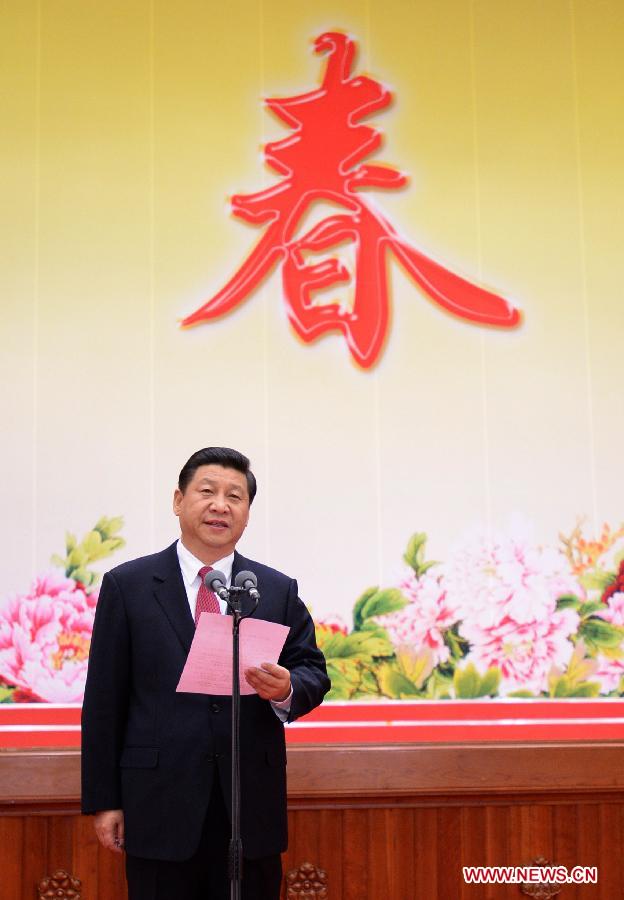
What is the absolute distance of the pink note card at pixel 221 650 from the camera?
1.80 meters

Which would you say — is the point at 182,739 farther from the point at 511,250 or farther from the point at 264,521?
the point at 511,250

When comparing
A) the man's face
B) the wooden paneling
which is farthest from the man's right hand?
the wooden paneling

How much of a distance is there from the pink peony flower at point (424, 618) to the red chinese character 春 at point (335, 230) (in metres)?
0.66

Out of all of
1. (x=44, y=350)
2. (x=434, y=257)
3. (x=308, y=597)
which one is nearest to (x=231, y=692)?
(x=308, y=597)

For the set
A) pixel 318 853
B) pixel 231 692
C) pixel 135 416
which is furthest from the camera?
pixel 135 416

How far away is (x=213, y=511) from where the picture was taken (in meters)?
2.05

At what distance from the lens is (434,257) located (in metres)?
2.93

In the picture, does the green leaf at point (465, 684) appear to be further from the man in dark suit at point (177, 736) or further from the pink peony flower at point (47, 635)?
the pink peony flower at point (47, 635)

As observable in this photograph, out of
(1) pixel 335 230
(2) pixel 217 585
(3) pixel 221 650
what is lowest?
(3) pixel 221 650

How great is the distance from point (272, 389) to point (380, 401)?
312mm

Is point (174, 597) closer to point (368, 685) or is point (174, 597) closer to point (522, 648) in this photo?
point (368, 685)

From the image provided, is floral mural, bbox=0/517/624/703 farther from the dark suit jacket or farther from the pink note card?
the pink note card

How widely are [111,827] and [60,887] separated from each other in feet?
2.87

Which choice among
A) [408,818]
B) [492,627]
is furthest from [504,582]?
[408,818]
